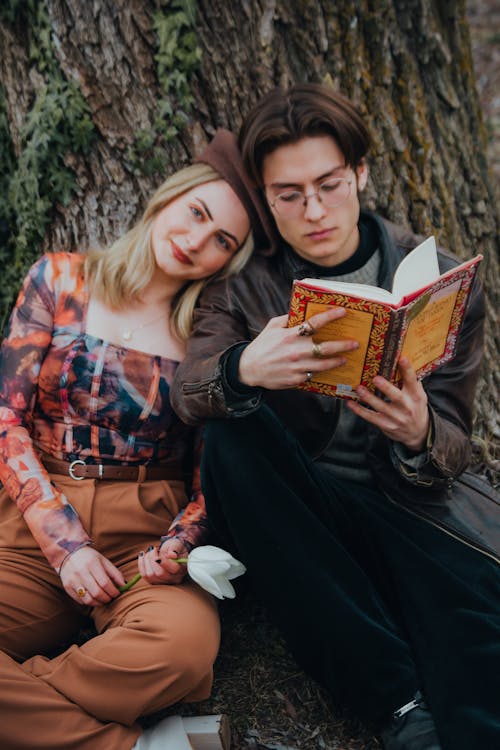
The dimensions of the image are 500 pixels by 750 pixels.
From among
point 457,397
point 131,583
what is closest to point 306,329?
point 457,397

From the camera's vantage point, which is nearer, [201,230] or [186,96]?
[201,230]

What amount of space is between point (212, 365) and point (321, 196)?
0.69 m

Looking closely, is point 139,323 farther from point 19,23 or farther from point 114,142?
point 19,23

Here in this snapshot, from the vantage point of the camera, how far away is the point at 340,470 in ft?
9.11

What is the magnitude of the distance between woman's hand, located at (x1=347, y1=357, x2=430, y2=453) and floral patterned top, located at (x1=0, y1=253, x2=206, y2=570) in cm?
73

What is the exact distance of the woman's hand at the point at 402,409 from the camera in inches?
84.9

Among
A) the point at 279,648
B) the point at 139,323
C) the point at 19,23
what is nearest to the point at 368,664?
the point at 279,648

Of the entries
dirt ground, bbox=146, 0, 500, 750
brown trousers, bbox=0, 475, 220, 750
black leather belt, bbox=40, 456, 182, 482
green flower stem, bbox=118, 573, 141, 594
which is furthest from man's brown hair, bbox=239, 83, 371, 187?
dirt ground, bbox=146, 0, 500, 750

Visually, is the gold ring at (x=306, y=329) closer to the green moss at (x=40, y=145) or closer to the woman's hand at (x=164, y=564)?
the woman's hand at (x=164, y=564)

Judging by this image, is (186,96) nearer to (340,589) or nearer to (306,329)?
(306,329)

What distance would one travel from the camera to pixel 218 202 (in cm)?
268

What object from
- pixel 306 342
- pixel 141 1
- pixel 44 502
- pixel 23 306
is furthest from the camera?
pixel 141 1

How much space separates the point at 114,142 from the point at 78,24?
0.45m

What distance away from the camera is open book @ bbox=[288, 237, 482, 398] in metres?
1.99
